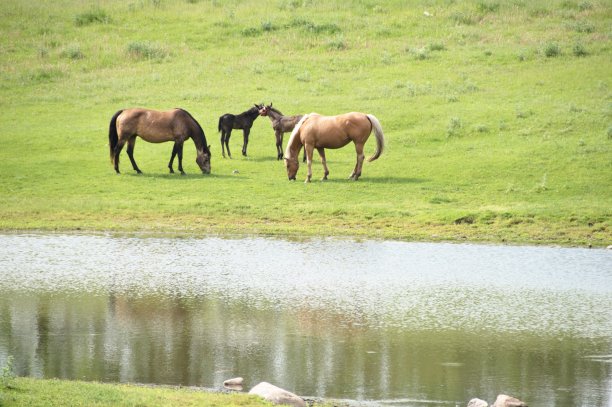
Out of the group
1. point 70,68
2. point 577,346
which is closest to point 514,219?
point 577,346

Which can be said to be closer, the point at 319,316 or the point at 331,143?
the point at 319,316

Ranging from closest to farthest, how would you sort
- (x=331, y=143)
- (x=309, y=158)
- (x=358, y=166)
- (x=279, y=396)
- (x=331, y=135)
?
(x=279, y=396)
(x=358, y=166)
(x=309, y=158)
(x=331, y=135)
(x=331, y=143)

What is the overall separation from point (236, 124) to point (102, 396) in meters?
20.8

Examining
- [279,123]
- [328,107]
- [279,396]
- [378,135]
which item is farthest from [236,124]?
[279,396]

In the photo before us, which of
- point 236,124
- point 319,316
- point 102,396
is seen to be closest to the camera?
point 102,396

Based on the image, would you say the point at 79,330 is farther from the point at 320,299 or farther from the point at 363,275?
the point at 363,275

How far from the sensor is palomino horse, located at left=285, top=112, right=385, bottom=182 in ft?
90.3

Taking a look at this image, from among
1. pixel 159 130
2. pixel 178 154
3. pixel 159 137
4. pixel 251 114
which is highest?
pixel 251 114

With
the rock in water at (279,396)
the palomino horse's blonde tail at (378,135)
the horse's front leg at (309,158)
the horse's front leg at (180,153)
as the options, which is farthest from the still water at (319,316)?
the horse's front leg at (180,153)

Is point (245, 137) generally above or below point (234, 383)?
above

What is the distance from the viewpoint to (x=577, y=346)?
14.2 meters

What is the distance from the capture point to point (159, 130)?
29.1 metres

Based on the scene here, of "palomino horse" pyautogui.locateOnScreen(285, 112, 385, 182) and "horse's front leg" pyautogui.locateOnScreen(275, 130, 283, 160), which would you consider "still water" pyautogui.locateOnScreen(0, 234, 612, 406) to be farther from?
"horse's front leg" pyautogui.locateOnScreen(275, 130, 283, 160)

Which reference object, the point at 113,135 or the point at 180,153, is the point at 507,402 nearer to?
the point at 180,153
